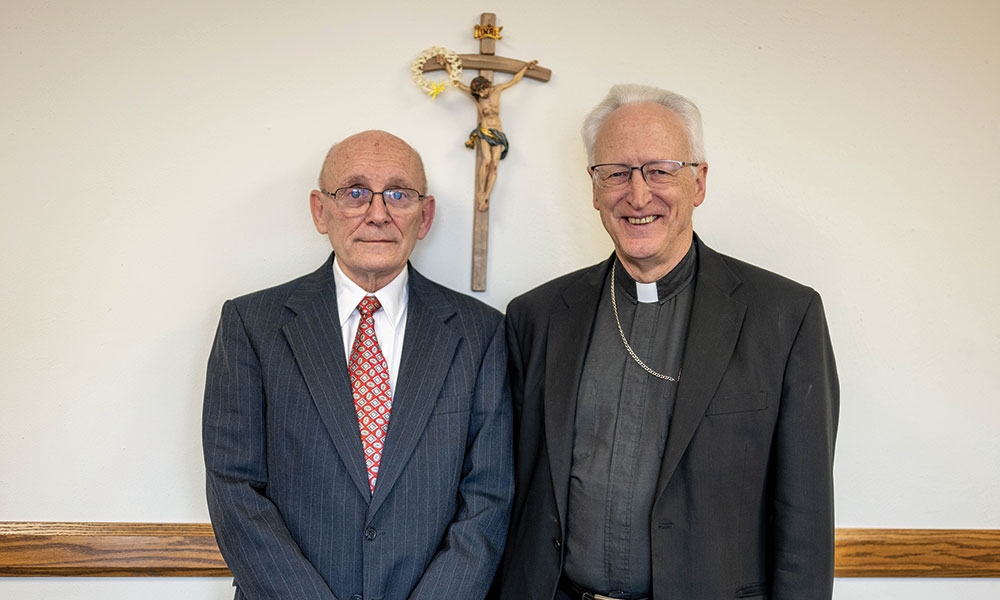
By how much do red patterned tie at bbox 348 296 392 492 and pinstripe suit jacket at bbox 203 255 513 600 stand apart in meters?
A: 0.05

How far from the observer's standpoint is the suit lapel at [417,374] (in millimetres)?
1956

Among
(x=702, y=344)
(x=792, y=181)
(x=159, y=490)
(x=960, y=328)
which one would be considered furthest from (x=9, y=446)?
(x=960, y=328)

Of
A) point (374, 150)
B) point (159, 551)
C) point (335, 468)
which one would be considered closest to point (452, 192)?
point (374, 150)

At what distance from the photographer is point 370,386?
6.72 feet

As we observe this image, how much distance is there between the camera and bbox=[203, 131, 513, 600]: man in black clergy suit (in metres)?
1.93

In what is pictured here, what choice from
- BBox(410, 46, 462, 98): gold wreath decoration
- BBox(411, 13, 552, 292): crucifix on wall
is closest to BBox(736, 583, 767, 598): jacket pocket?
BBox(411, 13, 552, 292): crucifix on wall

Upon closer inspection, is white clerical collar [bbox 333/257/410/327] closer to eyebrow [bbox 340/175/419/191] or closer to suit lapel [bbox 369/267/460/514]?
suit lapel [bbox 369/267/460/514]

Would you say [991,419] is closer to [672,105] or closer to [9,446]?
[672,105]

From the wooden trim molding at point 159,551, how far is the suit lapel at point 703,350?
101 cm

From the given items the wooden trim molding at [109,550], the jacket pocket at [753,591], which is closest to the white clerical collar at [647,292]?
the jacket pocket at [753,591]

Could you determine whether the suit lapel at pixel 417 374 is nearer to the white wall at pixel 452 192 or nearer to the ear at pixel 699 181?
the white wall at pixel 452 192

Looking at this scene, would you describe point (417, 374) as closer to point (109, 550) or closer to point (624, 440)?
point (624, 440)

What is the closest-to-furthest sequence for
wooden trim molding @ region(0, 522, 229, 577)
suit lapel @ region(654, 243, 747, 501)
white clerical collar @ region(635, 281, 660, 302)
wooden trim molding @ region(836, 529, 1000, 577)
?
suit lapel @ region(654, 243, 747, 501)
white clerical collar @ region(635, 281, 660, 302)
wooden trim molding @ region(0, 522, 229, 577)
wooden trim molding @ region(836, 529, 1000, 577)

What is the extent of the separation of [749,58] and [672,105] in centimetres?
62
